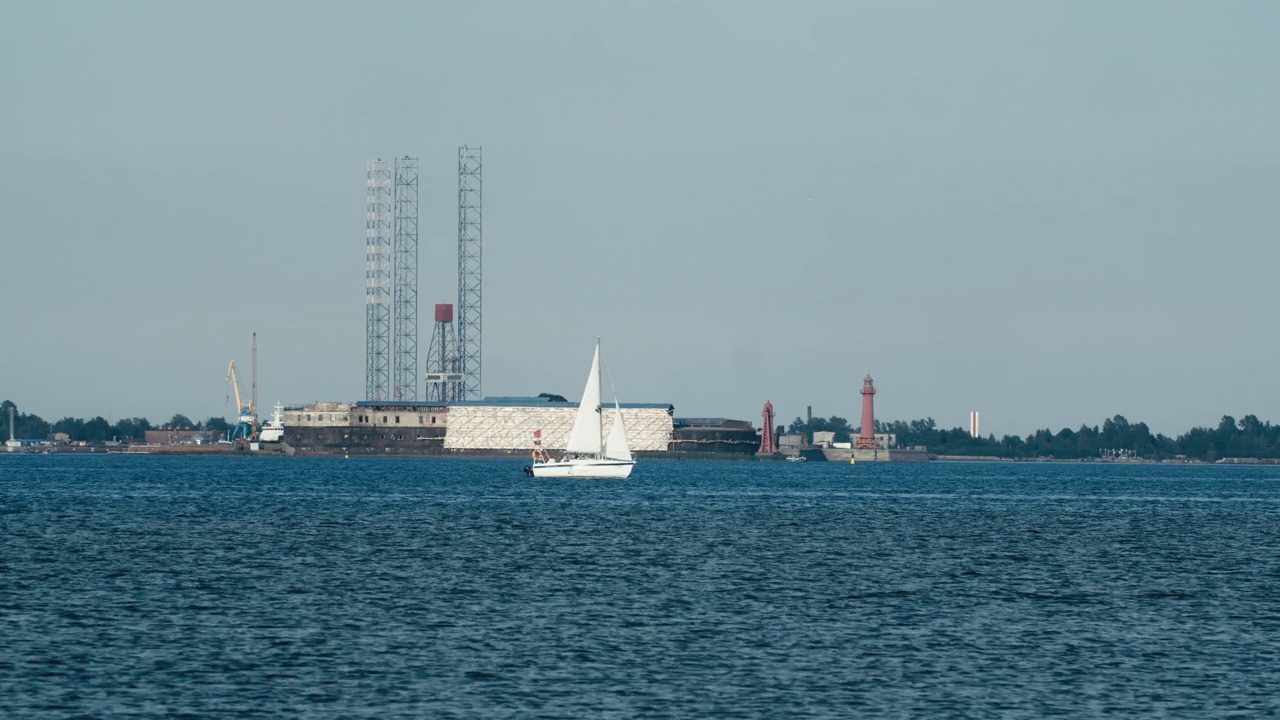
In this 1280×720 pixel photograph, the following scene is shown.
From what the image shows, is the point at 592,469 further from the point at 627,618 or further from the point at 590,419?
the point at 627,618

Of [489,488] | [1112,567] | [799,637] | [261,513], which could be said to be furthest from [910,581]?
[489,488]

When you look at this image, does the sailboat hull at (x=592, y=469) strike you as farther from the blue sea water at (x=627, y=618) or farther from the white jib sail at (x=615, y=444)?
the blue sea water at (x=627, y=618)

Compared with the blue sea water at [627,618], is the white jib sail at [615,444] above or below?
above

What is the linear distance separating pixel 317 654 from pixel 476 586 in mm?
17039

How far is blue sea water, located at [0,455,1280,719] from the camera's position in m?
37.9

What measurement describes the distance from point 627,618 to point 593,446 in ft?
377

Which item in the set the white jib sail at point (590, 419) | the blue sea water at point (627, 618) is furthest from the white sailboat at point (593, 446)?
the blue sea water at point (627, 618)

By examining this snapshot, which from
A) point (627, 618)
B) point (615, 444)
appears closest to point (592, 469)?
point (615, 444)

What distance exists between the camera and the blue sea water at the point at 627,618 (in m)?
37.9

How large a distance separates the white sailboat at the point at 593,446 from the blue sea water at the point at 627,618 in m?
59.4

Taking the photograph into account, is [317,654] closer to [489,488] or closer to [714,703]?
[714,703]

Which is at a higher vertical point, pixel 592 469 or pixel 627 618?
pixel 592 469

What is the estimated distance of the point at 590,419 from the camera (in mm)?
163625

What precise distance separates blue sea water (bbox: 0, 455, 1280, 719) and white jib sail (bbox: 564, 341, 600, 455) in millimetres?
58988
